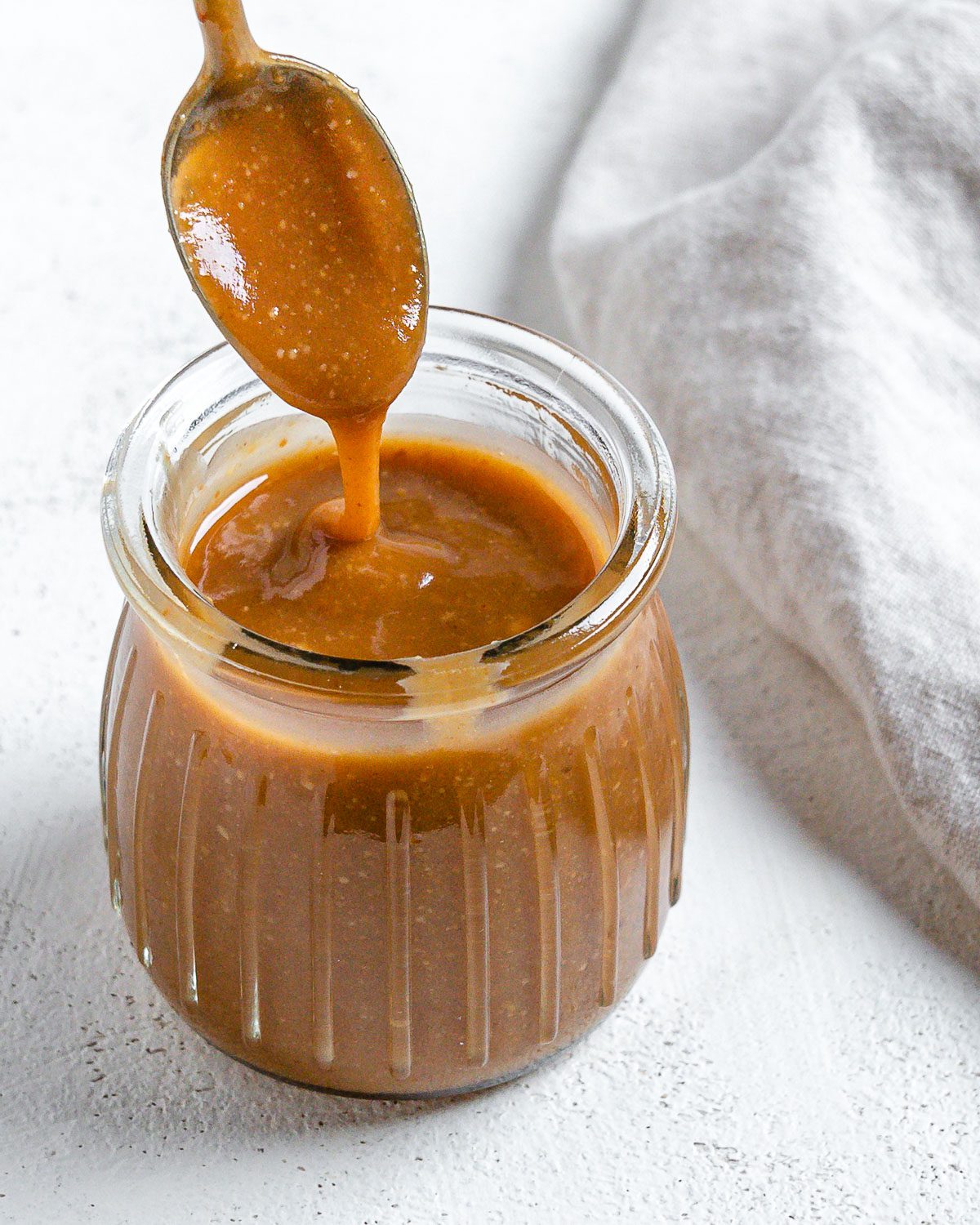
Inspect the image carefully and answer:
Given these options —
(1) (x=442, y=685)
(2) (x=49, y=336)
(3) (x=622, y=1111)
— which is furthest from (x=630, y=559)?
(2) (x=49, y=336)

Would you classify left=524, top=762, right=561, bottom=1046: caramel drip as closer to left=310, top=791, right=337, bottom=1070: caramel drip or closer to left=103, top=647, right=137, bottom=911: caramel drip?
left=310, top=791, right=337, bottom=1070: caramel drip

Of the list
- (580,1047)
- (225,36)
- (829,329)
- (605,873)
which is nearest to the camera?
(225,36)

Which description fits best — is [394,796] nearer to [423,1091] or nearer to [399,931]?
[399,931]

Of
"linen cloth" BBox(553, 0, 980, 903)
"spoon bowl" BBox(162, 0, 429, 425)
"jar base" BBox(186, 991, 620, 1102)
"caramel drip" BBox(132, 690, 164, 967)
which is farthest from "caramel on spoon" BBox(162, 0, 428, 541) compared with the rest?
"linen cloth" BBox(553, 0, 980, 903)

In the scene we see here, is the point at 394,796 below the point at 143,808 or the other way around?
the other way around

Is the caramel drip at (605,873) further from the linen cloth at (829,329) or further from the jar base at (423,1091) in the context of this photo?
the linen cloth at (829,329)

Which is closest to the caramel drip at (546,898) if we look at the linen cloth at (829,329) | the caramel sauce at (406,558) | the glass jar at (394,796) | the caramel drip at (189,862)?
the glass jar at (394,796)

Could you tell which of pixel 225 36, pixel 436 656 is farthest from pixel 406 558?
pixel 225 36
